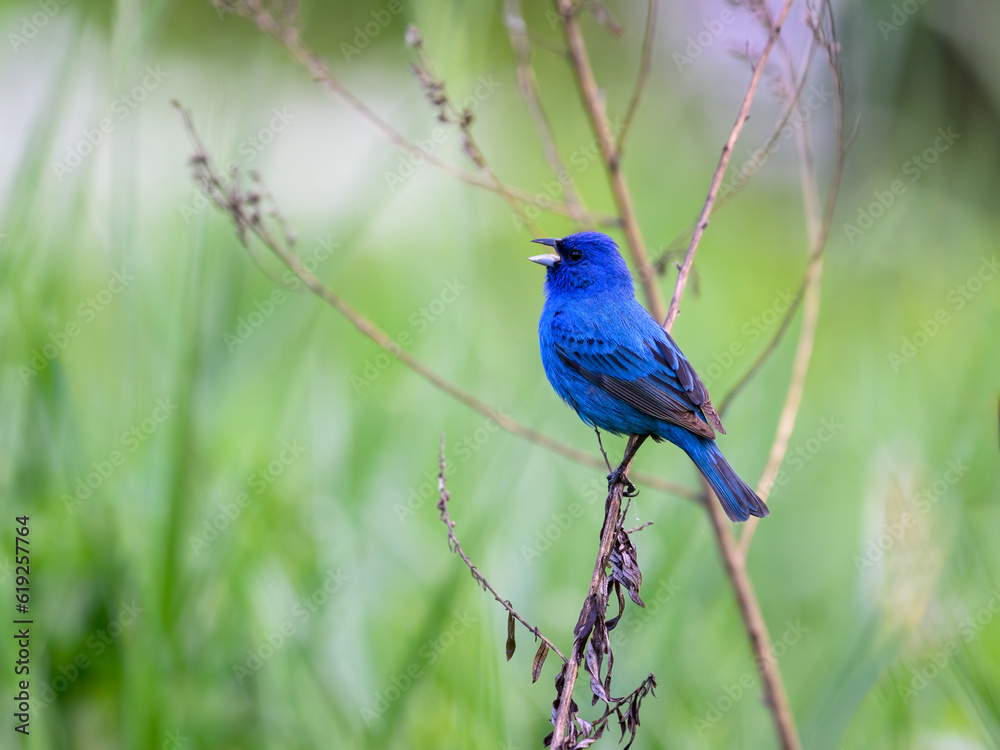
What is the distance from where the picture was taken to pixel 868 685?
2.51m

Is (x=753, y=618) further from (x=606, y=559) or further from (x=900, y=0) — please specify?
(x=900, y=0)

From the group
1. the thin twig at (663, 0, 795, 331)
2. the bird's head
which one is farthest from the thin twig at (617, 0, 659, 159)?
the bird's head

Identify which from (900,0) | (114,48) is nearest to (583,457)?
(114,48)

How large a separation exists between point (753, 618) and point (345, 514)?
139 cm

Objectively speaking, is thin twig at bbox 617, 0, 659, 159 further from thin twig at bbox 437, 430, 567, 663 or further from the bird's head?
thin twig at bbox 437, 430, 567, 663

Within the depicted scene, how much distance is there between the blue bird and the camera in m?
3.08

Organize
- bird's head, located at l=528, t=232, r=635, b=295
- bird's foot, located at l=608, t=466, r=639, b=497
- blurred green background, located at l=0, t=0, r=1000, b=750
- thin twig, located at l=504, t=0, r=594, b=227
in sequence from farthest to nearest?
bird's head, located at l=528, t=232, r=635, b=295, thin twig, located at l=504, t=0, r=594, b=227, blurred green background, located at l=0, t=0, r=1000, b=750, bird's foot, located at l=608, t=466, r=639, b=497

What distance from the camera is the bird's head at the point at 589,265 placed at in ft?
12.3

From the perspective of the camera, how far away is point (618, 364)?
3334mm

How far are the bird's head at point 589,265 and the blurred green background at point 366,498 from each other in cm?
34

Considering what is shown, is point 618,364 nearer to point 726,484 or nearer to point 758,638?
point 726,484

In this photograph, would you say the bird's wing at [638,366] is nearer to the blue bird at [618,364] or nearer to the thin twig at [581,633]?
Answer: the blue bird at [618,364]

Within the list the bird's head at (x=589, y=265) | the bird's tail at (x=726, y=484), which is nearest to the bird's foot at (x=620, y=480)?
the bird's tail at (x=726, y=484)

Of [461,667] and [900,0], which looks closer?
[461,667]
